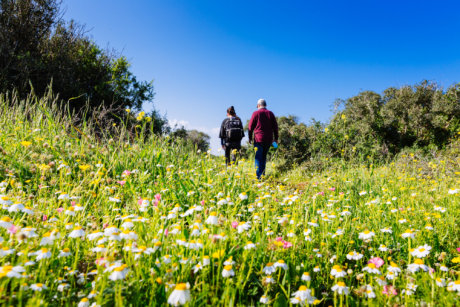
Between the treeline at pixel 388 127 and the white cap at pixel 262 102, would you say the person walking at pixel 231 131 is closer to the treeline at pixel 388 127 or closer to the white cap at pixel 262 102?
the white cap at pixel 262 102

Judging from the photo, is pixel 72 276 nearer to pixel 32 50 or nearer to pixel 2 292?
pixel 2 292

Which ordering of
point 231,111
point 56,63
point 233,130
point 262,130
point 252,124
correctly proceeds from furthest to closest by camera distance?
point 56,63 < point 231,111 < point 233,130 < point 252,124 < point 262,130

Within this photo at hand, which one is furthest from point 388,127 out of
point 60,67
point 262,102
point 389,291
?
point 60,67

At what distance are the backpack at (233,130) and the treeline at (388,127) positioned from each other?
367 cm

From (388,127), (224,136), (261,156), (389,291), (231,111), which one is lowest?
(389,291)

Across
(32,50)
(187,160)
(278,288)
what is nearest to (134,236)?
(278,288)

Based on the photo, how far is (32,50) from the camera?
35.0 feet

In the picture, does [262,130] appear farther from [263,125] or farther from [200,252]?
[200,252]

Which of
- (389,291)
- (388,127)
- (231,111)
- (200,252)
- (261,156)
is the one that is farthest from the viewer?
(388,127)

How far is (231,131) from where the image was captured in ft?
25.6

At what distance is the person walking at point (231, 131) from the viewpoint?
7.80 meters

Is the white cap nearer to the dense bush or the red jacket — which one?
the red jacket

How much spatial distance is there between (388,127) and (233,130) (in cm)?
950

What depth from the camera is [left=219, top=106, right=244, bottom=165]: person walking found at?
780 cm
